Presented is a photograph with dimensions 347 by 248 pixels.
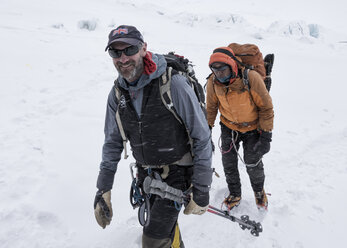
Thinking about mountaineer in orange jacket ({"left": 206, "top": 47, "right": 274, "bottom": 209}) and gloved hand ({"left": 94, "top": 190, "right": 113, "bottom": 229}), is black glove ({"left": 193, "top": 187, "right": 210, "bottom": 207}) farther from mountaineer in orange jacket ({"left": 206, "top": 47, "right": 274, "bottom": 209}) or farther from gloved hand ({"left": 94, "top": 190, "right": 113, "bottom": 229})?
mountaineer in orange jacket ({"left": 206, "top": 47, "right": 274, "bottom": 209})

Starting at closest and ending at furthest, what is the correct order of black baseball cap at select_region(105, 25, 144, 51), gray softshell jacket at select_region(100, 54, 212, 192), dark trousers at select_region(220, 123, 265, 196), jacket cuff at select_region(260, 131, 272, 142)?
black baseball cap at select_region(105, 25, 144, 51)
gray softshell jacket at select_region(100, 54, 212, 192)
jacket cuff at select_region(260, 131, 272, 142)
dark trousers at select_region(220, 123, 265, 196)

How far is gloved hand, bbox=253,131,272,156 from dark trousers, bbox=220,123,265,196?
11cm

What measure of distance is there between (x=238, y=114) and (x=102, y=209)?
2146mm

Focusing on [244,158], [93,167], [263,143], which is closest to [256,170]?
[244,158]

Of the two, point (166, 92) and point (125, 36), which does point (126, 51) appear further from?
point (166, 92)

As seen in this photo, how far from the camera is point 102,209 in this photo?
8.50 ft

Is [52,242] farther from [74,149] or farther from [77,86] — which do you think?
[77,86]

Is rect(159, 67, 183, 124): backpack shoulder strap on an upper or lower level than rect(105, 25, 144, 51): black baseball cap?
lower

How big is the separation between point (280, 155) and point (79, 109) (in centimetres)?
555

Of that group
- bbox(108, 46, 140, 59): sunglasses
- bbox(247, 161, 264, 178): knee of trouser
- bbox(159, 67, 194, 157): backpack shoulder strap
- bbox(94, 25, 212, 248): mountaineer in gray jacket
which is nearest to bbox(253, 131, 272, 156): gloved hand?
bbox(247, 161, 264, 178): knee of trouser

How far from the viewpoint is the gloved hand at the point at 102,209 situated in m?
2.59

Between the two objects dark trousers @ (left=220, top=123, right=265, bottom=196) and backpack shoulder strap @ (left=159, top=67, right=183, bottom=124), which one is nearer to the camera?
backpack shoulder strap @ (left=159, top=67, right=183, bottom=124)

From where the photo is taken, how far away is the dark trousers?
3700 millimetres

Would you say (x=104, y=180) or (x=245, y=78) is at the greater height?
(x=245, y=78)
